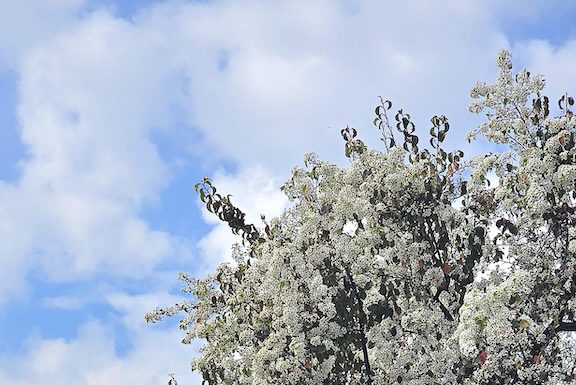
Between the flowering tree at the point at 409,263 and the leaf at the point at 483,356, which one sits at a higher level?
the flowering tree at the point at 409,263

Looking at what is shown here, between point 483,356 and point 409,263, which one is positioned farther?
point 409,263

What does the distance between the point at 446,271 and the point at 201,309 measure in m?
5.36

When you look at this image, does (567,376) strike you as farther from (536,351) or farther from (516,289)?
(516,289)

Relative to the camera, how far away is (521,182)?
1447 centimetres

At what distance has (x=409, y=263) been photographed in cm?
1500

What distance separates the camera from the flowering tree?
13.9 metres

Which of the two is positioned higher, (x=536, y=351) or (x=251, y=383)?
(x=251, y=383)

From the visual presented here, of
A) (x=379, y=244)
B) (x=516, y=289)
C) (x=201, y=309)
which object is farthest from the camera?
(x=201, y=309)

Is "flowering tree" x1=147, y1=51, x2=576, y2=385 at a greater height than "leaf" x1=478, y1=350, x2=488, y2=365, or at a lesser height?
greater

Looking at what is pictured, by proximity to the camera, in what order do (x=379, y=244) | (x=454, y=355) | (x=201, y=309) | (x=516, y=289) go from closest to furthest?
(x=516, y=289), (x=454, y=355), (x=379, y=244), (x=201, y=309)

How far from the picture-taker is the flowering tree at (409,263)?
13.9 meters

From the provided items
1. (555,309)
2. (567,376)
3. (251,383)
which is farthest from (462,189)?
(251,383)

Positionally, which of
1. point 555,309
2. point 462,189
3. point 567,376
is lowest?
point 567,376

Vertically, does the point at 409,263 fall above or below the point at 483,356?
above
